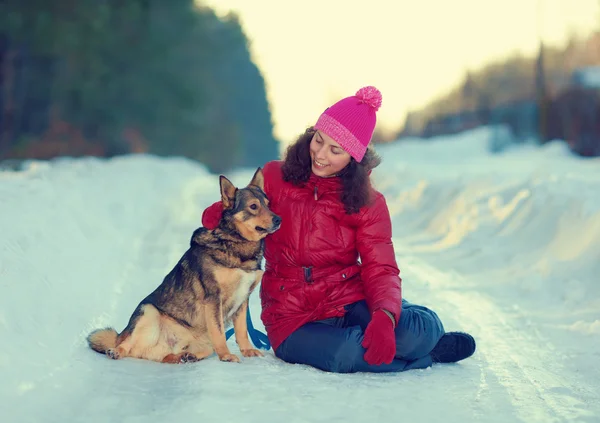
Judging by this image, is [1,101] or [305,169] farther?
[1,101]

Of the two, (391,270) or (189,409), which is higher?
(391,270)

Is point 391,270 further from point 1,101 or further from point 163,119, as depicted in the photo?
point 163,119

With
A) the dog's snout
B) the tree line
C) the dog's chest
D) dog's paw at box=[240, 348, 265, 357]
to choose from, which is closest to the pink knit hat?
the dog's snout

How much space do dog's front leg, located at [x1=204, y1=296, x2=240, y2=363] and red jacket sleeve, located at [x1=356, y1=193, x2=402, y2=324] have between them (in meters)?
0.95

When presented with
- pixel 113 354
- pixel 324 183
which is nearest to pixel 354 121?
pixel 324 183

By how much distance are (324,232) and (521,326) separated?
2096 mm

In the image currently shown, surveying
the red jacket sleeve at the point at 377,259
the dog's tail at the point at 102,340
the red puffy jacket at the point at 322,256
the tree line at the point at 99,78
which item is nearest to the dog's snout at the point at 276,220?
the red puffy jacket at the point at 322,256

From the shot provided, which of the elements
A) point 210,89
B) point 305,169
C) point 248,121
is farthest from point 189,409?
point 248,121

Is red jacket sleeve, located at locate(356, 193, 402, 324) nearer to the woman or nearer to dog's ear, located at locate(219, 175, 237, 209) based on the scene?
the woman

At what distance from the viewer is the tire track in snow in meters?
3.75

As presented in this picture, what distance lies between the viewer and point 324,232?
4.77 metres

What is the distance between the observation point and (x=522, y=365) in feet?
15.4

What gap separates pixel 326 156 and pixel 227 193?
69 centimetres

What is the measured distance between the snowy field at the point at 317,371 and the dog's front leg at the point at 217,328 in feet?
0.36
